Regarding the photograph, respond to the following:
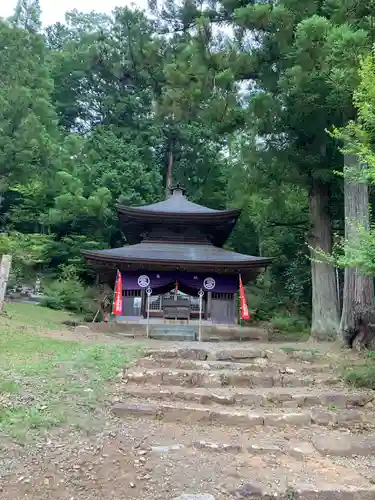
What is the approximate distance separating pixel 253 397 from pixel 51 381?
2.93 m

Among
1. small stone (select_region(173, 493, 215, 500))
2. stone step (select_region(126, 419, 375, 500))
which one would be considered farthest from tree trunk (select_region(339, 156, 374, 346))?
small stone (select_region(173, 493, 215, 500))

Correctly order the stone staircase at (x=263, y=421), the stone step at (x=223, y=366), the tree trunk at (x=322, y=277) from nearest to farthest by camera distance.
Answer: the stone staircase at (x=263, y=421) → the stone step at (x=223, y=366) → the tree trunk at (x=322, y=277)

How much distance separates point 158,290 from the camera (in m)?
16.4

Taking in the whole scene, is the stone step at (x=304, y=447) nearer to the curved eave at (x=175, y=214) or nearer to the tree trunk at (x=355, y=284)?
the tree trunk at (x=355, y=284)

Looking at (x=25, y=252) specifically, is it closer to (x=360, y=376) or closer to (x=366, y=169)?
(x=360, y=376)

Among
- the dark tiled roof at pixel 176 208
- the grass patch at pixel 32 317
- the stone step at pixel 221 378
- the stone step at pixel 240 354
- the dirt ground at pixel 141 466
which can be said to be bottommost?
the dirt ground at pixel 141 466

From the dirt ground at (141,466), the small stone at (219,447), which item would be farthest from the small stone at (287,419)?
the small stone at (219,447)

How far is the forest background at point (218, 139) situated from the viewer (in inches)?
386

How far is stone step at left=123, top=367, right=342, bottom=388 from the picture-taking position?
23.0 ft

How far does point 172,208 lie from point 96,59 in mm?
17588

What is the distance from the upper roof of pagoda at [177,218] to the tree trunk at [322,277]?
125 inches

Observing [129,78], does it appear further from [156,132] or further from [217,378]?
[217,378]

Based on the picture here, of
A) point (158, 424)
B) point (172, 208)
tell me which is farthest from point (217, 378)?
point (172, 208)

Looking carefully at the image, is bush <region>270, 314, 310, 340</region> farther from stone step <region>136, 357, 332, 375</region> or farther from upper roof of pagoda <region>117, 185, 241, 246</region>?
stone step <region>136, 357, 332, 375</region>
